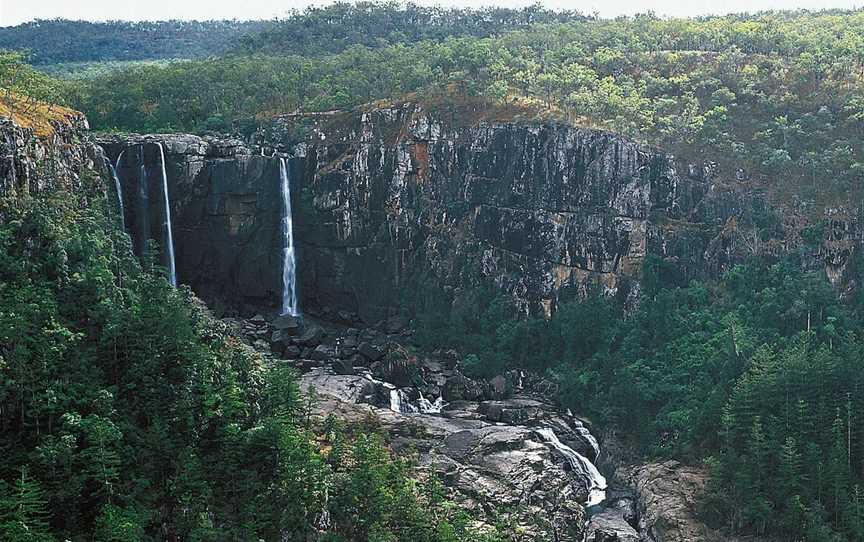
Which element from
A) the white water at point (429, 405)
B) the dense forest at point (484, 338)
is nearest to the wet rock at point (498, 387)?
the dense forest at point (484, 338)

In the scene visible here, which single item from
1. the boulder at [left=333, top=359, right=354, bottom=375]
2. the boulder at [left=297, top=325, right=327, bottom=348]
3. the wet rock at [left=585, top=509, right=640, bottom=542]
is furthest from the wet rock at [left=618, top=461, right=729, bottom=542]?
the boulder at [left=297, top=325, right=327, bottom=348]

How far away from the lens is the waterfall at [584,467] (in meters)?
37.6

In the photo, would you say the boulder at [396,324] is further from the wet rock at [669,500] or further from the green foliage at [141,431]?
the green foliage at [141,431]

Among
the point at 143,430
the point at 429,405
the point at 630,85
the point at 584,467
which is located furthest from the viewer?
the point at 630,85

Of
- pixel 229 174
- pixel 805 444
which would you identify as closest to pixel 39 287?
pixel 229 174

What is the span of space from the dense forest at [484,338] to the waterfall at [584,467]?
101 inches

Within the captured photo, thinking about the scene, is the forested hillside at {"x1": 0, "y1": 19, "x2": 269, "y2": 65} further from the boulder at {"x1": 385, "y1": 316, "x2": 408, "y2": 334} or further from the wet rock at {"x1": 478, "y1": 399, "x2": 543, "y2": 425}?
the wet rock at {"x1": 478, "y1": 399, "x2": 543, "y2": 425}

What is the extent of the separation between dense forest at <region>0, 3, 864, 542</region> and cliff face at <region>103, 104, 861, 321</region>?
152 cm

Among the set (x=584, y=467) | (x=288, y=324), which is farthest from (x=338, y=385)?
(x=584, y=467)

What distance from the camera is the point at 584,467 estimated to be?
128 feet

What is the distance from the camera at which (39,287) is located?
102 ft

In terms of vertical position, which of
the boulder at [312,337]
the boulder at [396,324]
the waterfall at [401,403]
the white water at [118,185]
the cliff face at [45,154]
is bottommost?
the waterfall at [401,403]

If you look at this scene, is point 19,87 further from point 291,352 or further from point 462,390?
point 462,390

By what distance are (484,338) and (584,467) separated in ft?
37.2
